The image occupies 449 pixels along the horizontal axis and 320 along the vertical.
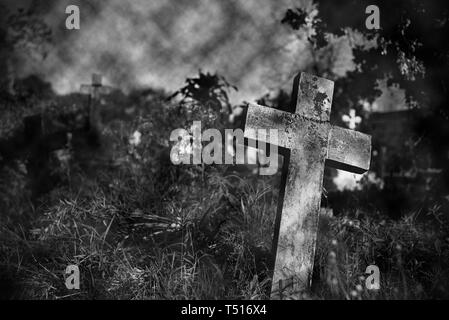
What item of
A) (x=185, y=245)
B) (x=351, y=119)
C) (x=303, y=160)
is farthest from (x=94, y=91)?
(x=303, y=160)

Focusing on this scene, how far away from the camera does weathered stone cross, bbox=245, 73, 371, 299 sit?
A: 3.03 metres

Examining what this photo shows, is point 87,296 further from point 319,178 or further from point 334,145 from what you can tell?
point 334,145

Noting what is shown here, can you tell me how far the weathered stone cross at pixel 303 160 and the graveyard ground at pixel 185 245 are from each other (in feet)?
0.65

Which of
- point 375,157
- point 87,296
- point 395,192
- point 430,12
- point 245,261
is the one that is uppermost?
point 430,12

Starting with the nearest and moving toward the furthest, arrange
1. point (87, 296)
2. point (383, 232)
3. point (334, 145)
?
point (87, 296), point (334, 145), point (383, 232)

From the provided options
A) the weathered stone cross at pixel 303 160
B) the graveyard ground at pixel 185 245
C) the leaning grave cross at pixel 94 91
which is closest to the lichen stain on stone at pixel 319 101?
the weathered stone cross at pixel 303 160

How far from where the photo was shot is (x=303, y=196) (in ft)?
10.3

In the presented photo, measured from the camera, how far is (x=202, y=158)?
4.87 meters

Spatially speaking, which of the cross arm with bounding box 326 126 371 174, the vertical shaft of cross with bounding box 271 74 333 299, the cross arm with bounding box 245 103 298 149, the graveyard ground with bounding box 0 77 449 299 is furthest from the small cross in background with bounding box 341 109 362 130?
the cross arm with bounding box 245 103 298 149

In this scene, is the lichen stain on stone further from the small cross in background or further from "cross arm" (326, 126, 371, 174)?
the small cross in background

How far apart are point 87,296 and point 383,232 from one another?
271cm
